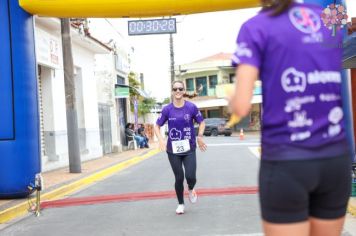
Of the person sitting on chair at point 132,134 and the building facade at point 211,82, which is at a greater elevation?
the building facade at point 211,82

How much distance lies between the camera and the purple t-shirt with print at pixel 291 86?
232 centimetres

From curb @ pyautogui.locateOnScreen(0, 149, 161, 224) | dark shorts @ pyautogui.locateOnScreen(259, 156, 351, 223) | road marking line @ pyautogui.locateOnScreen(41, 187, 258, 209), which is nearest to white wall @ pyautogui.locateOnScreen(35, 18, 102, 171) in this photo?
curb @ pyautogui.locateOnScreen(0, 149, 161, 224)

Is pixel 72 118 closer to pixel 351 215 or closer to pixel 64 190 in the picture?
pixel 64 190

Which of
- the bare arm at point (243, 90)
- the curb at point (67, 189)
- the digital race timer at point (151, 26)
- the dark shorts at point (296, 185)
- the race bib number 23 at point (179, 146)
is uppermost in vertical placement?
the digital race timer at point (151, 26)

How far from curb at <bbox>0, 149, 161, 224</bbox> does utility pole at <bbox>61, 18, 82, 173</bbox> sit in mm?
762

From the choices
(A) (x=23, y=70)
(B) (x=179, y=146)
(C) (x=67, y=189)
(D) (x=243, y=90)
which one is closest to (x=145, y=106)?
(C) (x=67, y=189)

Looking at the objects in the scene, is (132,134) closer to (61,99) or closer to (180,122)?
(61,99)

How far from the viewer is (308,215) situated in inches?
94.8

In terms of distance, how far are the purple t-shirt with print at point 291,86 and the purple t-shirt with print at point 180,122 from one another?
5506 millimetres

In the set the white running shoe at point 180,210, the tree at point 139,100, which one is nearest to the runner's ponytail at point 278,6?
the white running shoe at point 180,210

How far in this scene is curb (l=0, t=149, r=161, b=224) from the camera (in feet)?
28.6

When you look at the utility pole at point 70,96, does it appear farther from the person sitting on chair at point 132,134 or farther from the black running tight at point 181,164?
the person sitting on chair at point 132,134

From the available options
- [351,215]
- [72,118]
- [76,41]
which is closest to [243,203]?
[351,215]

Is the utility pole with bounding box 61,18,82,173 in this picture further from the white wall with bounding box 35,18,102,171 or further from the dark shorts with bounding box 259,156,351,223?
the dark shorts with bounding box 259,156,351,223
